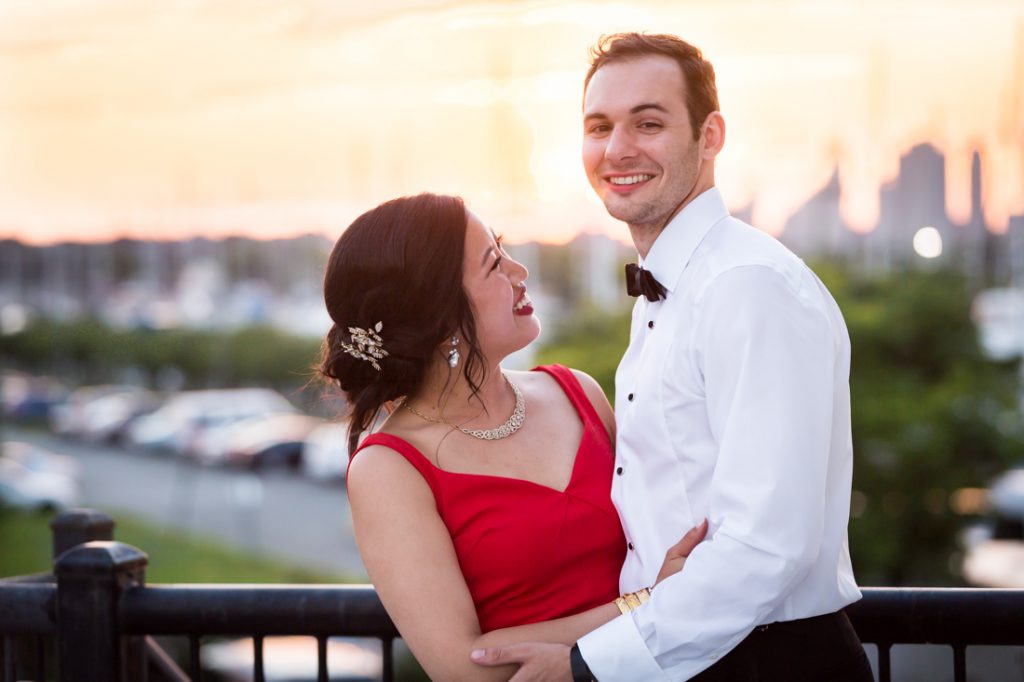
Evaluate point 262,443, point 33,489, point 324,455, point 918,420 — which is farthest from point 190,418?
point 918,420

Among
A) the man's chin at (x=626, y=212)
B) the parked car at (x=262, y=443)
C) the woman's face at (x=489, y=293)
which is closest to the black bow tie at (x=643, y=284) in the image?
the man's chin at (x=626, y=212)

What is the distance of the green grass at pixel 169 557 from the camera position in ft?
114

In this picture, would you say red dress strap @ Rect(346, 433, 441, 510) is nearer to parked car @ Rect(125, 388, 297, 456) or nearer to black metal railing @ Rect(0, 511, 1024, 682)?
black metal railing @ Rect(0, 511, 1024, 682)

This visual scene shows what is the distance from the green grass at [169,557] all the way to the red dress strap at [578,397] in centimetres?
3046

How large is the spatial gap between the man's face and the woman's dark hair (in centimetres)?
39

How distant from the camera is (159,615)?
9.07ft

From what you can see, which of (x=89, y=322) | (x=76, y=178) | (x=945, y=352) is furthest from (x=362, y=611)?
(x=89, y=322)

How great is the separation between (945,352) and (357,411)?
2253 centimetres

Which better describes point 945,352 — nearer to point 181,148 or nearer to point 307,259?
point 181,148

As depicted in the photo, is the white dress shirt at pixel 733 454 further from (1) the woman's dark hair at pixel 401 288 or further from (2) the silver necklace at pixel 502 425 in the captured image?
(1) the woman's dark hair at pixel 401 288

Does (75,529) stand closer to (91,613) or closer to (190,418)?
(91,613)

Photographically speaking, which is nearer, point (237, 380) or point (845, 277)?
point (845, 277)

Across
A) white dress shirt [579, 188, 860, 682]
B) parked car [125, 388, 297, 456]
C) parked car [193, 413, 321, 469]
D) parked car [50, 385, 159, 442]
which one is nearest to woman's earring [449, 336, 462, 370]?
white dress shirt [579, 188, 860, 682]

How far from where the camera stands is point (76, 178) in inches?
2980
